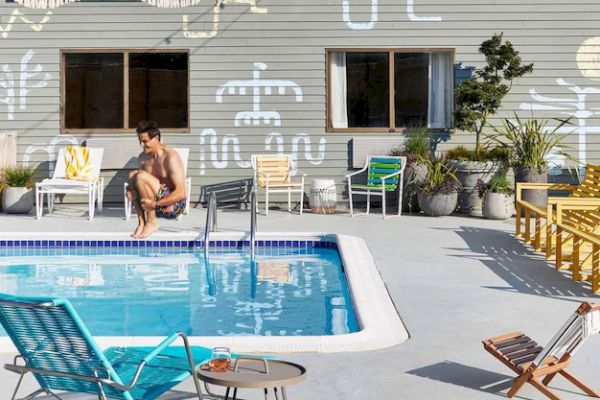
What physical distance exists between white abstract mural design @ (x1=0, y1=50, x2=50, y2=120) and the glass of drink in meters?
9.38

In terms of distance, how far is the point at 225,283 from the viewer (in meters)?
8.78

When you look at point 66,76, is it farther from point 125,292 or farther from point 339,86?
point 125,292

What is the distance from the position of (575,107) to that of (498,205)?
2002 mm

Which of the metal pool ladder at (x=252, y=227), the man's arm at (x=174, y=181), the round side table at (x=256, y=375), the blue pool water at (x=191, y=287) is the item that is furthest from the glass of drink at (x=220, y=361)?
the metal pool ladder at (x=252, y=227)

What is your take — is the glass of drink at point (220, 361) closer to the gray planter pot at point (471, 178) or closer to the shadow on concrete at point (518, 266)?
the shadow on concrete at point (518, 266)

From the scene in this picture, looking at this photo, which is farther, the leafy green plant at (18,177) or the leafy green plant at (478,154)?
the leafy green plant at (478,154)

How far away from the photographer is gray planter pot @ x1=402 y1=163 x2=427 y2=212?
12.3m

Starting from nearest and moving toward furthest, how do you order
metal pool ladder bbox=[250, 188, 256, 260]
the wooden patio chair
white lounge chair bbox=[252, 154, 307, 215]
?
1. the wooden patio chair
2. metal pool ladder bbox=[250, 188, 256, 260]
3. white lounge chair bbox=[252, 154, 307, 215]

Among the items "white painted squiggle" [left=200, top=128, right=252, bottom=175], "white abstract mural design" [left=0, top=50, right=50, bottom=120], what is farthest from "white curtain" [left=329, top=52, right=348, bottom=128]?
"white abstract mural design" [left=0, top=50, right=50, bottom=120]

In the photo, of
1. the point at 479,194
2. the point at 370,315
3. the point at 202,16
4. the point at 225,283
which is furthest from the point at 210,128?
the point at 370,315

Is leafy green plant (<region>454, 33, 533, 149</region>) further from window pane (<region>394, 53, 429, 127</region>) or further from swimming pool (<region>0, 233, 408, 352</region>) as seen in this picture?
swimming pool (<region>0, 233, 408, 352</region>)

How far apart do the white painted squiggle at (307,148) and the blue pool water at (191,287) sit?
2.84 m

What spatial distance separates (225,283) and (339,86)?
4.90 m

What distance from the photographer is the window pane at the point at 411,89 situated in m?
13.0
